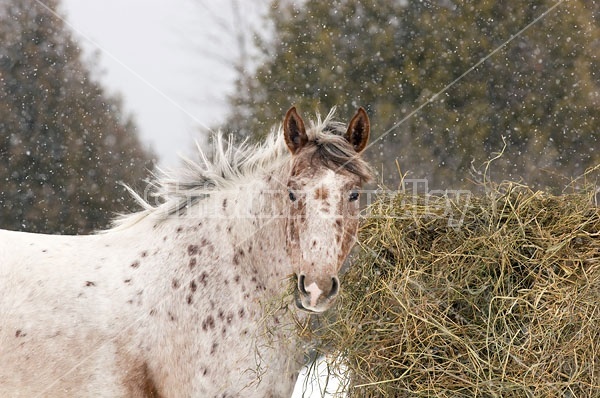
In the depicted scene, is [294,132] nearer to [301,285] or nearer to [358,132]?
[358,132]

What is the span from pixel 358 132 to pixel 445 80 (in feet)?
25.2

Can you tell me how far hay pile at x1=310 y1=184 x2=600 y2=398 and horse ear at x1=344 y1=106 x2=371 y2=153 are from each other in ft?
1.49

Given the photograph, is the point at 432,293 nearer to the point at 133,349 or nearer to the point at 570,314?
the point at 570,314

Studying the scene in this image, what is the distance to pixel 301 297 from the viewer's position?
3.23m

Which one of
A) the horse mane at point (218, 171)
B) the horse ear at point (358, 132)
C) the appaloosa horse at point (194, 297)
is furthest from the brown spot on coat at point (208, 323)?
the horse ear at point (358, 132)

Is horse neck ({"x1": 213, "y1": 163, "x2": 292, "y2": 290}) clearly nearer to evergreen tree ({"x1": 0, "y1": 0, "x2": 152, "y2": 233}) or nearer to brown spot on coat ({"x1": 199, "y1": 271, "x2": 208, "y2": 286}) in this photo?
brown spot on coat ({"x1": 199, "y1": 271, "x2": 208, "y2": 286})

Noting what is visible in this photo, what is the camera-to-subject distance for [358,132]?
12.2ft

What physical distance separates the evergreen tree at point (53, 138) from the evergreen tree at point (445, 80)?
2.80 m

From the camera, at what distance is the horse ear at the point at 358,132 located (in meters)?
3.68

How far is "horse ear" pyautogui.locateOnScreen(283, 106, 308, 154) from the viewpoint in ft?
11.8

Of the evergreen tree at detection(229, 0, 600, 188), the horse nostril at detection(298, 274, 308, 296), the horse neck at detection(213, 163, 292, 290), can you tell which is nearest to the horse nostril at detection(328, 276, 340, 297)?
the horse nostril at detection(298, 274, 308, 296)

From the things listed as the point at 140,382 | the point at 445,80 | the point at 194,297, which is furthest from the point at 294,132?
the point at 445,80

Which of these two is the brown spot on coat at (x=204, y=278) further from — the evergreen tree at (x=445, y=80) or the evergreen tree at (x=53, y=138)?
the evergreen tree at (x=53, y=138)

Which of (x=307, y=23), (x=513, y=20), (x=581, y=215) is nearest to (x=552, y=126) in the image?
(x=513, y=20)
